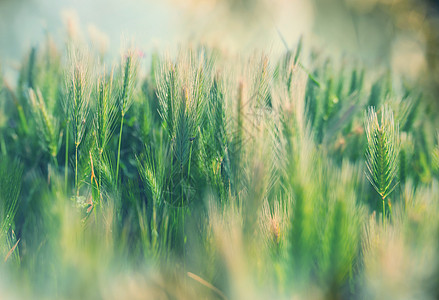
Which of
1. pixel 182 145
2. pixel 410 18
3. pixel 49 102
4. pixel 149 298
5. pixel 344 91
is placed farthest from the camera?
pixel 410 18

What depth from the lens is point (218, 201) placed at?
14.3 inches

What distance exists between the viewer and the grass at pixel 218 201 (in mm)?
261

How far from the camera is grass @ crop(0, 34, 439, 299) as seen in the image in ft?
0.86

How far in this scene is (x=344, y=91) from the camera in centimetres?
64

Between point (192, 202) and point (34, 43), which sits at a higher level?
point (34, 43)

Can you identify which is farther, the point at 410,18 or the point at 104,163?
the point at 410,18

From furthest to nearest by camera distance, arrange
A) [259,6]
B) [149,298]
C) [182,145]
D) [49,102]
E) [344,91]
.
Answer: [259,6]
[344,91]
[49,102]
[182,145]
[149,298]

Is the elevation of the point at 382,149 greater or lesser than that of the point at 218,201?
greater

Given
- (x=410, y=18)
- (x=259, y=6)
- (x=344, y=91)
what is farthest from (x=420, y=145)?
(x=259, y=6)

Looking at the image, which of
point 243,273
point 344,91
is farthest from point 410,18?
point 243,273

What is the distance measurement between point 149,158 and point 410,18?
2.69 m

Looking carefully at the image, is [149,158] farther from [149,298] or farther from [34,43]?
[34,43]

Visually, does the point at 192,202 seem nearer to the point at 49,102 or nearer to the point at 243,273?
the point at 243,273

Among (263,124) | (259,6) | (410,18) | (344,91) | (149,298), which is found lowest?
(149,298)
